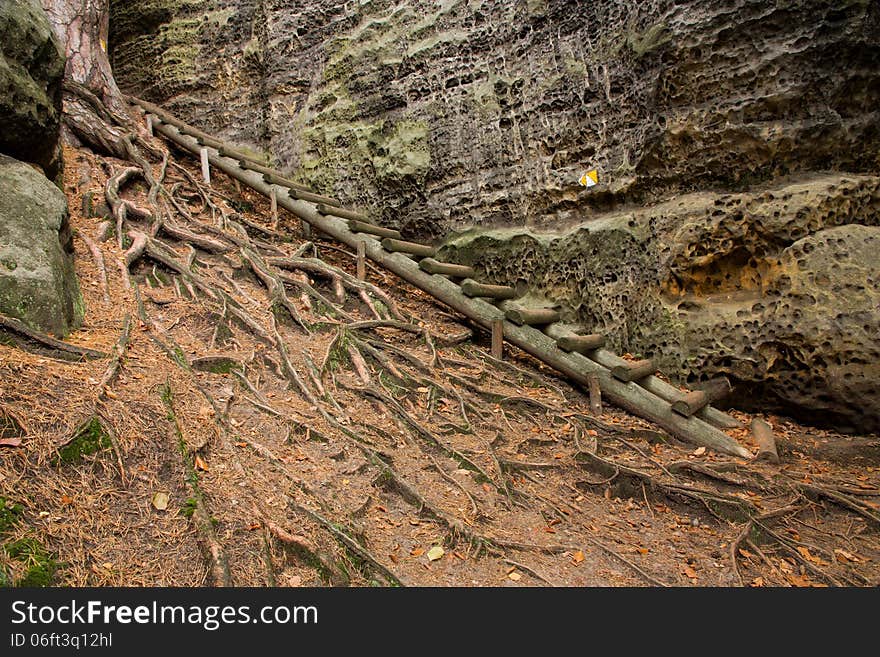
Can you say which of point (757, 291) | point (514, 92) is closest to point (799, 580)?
point (757, 291)

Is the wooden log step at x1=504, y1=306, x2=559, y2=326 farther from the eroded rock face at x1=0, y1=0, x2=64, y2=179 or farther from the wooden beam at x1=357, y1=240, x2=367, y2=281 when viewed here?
the eroded rock face at x1=0, y1=0, x2=64, y2=179

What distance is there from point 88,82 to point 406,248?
16.9ft

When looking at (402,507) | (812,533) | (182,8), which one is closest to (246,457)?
(402,507)

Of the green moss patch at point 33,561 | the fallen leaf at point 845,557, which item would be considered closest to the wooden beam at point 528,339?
the fallen leaf at point 845,557

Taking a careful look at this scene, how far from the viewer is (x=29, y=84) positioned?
461 centimetres

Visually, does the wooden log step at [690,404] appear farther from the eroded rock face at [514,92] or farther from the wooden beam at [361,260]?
the wooden beam at [361,260]

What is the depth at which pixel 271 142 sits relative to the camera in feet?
31.4

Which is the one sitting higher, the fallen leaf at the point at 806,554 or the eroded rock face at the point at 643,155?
the eroded rock face at the point at 643,155

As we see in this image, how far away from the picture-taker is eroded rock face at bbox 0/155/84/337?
11.8ft

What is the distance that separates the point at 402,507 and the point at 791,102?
204 inches

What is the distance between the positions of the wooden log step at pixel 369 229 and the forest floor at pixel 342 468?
152 cm

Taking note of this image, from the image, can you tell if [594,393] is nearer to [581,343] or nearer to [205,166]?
[581,343]

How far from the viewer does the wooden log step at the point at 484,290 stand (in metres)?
6.53

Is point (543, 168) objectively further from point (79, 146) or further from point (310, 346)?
point (79, 146)
